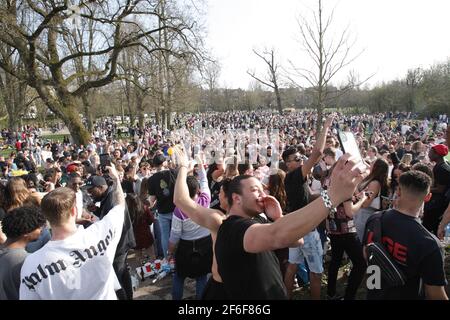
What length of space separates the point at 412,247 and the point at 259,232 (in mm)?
1335

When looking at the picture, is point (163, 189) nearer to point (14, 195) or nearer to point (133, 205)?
point (133, 205)

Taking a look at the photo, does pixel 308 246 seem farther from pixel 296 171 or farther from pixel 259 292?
pixel 259 292

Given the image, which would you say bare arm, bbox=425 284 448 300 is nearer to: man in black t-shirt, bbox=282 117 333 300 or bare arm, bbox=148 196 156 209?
man in black t-shirt, bbox=282 117 333 300

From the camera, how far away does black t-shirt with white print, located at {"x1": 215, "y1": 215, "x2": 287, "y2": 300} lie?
2.09 m

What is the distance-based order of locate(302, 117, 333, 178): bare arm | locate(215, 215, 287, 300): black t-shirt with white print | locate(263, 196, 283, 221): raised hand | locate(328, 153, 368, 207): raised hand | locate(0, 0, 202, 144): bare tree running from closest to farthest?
locate(328, 153, 368, 207): raised hand, locate(215, 215, 287, 300): black t-shirt with white print, locate(263, 196, 283, 221): raised hand, locate(302, 117, 333, 178): bare arm, locate(0, 0, 202, 144): bare tree

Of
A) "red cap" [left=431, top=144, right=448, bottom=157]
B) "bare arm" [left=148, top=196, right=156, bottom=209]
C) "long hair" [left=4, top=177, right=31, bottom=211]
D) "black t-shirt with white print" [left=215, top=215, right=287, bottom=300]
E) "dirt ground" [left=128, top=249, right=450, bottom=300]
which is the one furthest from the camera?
"bare arm" [left=148, top=196, right=156, bottom=209]

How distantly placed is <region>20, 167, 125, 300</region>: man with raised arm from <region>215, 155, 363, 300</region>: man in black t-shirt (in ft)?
2.88

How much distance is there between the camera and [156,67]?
21547 mm

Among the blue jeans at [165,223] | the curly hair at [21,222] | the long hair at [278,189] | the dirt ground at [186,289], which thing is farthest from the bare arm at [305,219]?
the blue jeans at [165,223]

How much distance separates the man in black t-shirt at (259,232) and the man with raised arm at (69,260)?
877 mm

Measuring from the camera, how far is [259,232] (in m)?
1.91

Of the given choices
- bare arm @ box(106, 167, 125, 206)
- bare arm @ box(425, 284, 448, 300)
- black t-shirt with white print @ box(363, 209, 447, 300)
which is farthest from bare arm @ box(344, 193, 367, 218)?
bare arm @ box(106, 167, 125, 206)

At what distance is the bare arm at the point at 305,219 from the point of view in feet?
5.21

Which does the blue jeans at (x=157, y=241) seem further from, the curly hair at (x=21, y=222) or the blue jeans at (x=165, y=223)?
the curly hair at (x=21, y=222)
